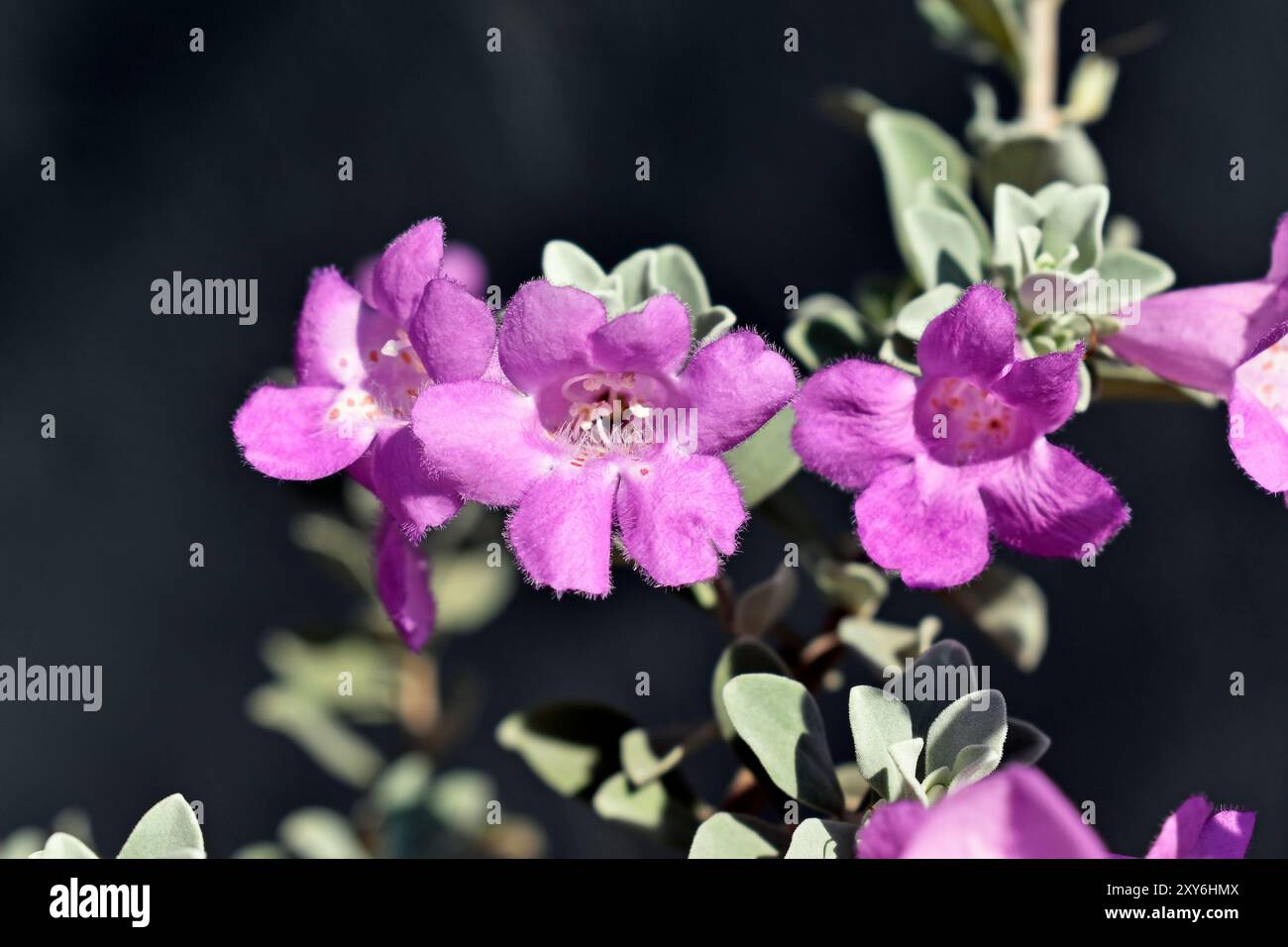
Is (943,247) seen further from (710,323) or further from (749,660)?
(749,660)

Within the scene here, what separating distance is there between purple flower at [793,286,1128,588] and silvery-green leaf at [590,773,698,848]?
42 centimetres

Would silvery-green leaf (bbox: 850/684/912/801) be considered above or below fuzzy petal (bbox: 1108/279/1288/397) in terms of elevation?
below

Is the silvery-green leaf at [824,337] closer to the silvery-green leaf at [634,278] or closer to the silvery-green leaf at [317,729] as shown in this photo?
the silvery-green leaf at [634,278]

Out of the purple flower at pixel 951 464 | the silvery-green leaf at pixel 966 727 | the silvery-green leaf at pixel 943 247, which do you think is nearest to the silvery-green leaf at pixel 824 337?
the silvery-green leaf at pixel 943 247

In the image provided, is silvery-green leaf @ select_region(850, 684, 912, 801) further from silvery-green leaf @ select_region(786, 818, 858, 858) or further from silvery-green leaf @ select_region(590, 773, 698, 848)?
silvery-green leaf @ select_region(590, 773, 698, 848)

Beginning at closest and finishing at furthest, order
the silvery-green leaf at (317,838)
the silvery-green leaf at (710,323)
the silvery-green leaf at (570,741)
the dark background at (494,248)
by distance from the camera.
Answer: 1. the silvery-green leaf at (710,323)
2. the silvery-green leaf at (570,741)
3. the silvery-green leaf at (317,838)
4. the dark background at (494,248)

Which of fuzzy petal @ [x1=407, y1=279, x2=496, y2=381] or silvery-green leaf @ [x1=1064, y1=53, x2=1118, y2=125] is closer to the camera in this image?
fuzzy petal @ [x1=407, y1=279, x2=496, y2=381]

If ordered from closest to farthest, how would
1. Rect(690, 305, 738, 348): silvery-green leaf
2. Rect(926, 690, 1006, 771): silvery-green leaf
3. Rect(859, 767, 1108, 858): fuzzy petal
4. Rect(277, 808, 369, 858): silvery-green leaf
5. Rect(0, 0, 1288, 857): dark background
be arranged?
Rect(859, 767, 1108, 858): fuzzy petal
Rect(926, 690, 1006, 771): silvery-green leaf
Rect(690, 305, 738, 348): silvery-green leaf
Rect(277, 808, 369, 858): silvery-green leaf
Rect(0, 0, 1288, 857): dark background

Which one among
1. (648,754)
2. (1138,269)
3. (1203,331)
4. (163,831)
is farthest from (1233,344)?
(163,831)

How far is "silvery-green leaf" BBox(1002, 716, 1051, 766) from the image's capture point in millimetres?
1100

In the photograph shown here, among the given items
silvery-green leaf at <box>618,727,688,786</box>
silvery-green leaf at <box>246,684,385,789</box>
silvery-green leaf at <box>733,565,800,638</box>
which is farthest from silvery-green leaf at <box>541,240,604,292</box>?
silvery-green leaf at <box>246,684,385,789</box>

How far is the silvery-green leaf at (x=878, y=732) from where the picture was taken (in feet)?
3.38

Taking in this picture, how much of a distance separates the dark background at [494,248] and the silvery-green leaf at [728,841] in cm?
143

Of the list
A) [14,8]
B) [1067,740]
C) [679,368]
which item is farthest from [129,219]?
[1067,740]
